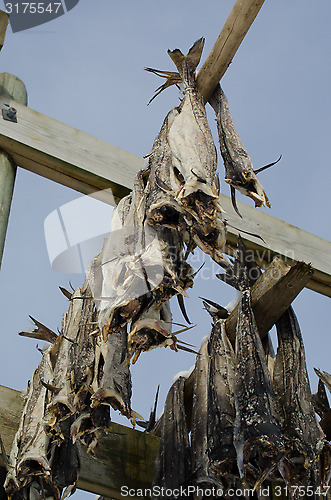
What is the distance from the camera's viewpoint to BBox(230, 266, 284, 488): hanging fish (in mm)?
2064

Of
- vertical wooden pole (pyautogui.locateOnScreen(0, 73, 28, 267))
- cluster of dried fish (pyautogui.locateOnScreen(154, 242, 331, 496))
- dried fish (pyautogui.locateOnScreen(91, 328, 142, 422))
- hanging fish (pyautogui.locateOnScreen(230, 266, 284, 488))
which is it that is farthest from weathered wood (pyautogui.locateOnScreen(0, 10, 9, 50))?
hanging fish (pyautogui.locateOnScreen(230, 266, 284, 488))

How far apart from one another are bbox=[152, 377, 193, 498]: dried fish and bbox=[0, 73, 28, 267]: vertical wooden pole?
1.09 metres

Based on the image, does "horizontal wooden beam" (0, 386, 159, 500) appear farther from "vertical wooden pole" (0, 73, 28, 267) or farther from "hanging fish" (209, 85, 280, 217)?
"hanging fish" (209, 85, 280, 217)

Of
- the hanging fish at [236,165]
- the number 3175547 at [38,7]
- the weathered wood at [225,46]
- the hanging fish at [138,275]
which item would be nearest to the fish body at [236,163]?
the hanging fish at [236,165]

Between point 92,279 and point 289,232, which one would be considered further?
point 289,232

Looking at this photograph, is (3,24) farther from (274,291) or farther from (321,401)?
(321,401)

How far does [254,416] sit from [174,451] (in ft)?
2.21

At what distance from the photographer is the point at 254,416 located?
212 cm

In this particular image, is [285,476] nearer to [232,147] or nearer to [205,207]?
[205,207]

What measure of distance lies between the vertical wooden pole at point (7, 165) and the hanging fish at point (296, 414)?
4.14 feet

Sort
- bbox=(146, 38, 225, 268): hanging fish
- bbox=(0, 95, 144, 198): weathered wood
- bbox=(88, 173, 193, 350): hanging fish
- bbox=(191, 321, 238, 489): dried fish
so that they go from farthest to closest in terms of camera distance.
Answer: bbox=(0, 95, 144, 198): weathered wood < bbox=(191, 321, 238, 489): dried fish < bbox=(146, 38, 225, 268): hanging fish < bbox=(88, 173, 193, 350): hanging fish

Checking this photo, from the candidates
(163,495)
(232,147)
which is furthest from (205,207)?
(163,495)

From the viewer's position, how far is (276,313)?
2.65 meters

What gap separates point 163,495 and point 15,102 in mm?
1990
